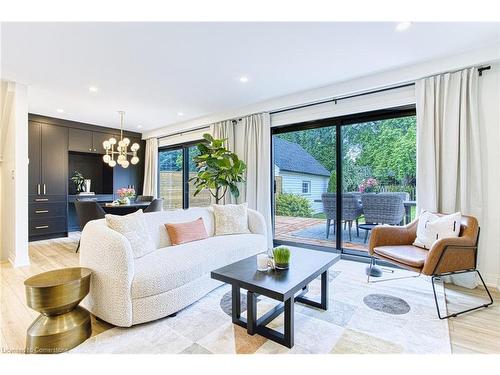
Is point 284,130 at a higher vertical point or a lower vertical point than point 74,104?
lower

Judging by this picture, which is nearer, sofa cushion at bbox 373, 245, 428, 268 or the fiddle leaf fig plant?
sofa cushion at bbox 373, 245, 428, 268

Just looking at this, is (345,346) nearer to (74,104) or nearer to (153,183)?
(74,104)

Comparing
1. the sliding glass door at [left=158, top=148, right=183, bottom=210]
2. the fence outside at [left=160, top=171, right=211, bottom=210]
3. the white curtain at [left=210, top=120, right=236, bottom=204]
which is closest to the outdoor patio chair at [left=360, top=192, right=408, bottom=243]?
the white curtain at [left=210, top=120, right=236, bottom=204]

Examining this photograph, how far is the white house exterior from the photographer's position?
418 cm

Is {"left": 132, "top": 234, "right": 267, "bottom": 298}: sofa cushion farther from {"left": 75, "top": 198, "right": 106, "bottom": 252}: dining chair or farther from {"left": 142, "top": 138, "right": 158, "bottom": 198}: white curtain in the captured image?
{"left": 142, "top": 138, "right": 158, "bottom": 198}: white curtain

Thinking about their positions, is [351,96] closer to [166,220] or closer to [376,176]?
[376,176]

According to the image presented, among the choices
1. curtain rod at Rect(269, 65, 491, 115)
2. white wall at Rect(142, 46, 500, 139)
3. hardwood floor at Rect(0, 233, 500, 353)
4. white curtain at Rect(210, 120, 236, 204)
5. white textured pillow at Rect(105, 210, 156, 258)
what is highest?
white wall at Rect(142, 46, 500, 139)

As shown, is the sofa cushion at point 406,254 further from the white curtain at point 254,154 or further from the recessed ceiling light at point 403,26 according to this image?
the recessed ceiling light at point 403,26

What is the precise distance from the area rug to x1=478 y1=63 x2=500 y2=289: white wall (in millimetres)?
725

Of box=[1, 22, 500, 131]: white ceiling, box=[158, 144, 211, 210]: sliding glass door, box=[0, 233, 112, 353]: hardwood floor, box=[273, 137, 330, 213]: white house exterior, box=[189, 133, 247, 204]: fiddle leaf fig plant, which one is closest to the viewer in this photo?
box=[0, 233, 112, 353]: hardwood floor

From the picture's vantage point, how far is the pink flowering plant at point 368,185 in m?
3.65
